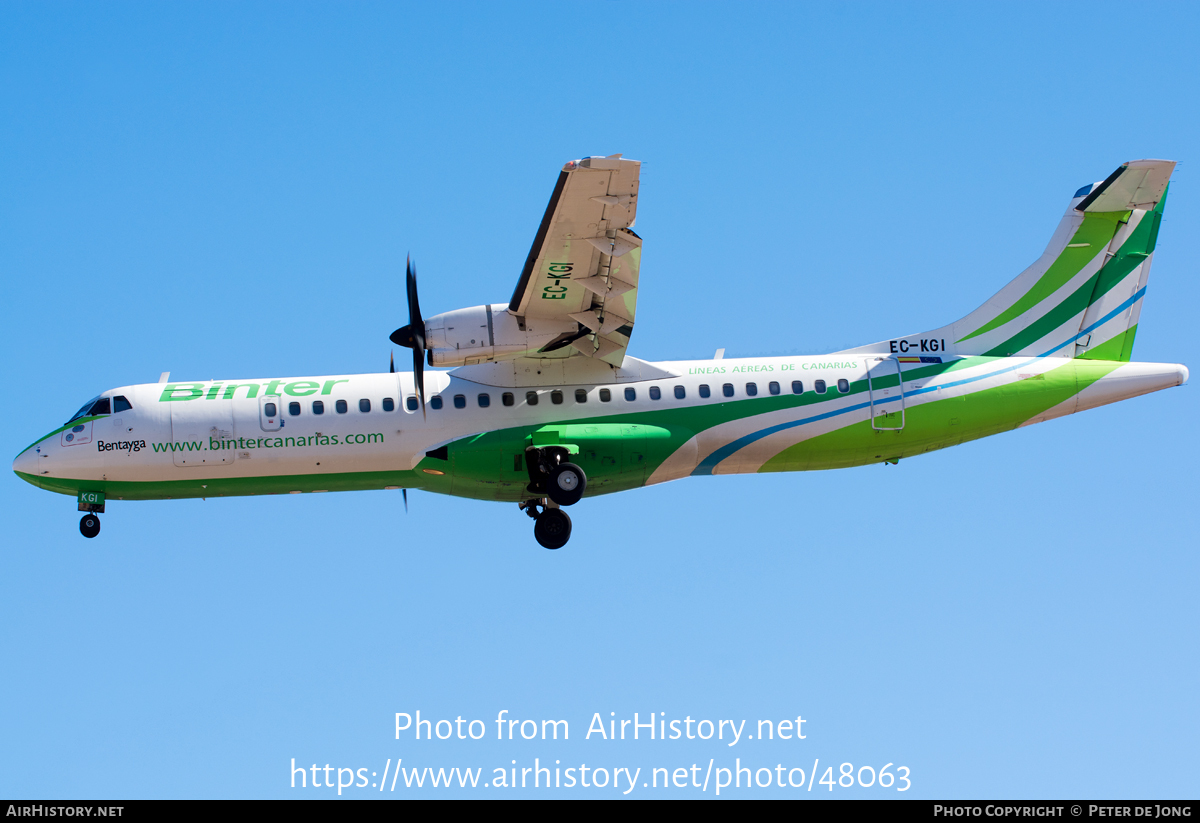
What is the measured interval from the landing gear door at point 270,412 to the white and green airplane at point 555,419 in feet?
0.08

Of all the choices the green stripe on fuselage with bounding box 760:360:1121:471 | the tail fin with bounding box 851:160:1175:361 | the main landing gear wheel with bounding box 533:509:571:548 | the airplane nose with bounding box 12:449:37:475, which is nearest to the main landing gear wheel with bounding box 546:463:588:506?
the main landing gear wheel with bounding box 533:509:571:548

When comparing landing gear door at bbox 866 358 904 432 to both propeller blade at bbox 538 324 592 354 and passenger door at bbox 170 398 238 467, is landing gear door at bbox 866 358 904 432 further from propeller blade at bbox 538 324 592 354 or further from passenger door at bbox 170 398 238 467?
passenger door at bbox 170 398 238 467

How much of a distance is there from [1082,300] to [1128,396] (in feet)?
7.14

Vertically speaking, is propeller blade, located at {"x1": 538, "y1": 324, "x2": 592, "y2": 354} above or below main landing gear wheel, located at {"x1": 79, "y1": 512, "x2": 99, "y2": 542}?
above

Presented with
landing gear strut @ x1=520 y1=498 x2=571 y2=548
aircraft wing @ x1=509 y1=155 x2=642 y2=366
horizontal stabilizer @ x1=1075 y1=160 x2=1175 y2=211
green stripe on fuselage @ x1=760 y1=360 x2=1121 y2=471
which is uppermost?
horizontal stabilizer @ x1=1075 y1=160 x2=1175 y2=211

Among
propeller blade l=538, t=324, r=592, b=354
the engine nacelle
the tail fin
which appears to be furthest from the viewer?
the tail fin

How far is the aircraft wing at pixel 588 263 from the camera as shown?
18.2m

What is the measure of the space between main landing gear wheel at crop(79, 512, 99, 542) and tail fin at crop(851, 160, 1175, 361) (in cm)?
1392

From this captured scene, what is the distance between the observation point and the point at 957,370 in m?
22.7

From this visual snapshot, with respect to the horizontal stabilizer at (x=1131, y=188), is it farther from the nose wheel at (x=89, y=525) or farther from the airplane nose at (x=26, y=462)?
the airplane nose at (x=26, y=462)

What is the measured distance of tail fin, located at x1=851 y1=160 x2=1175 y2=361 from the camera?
23.4 meters

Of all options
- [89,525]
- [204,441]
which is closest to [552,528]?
[204,441]

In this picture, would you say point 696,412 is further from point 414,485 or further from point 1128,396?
point 1128,396
